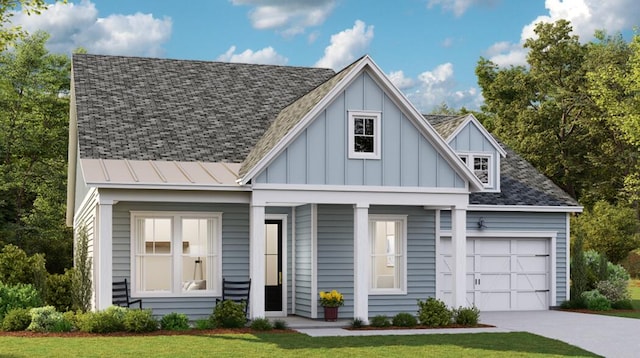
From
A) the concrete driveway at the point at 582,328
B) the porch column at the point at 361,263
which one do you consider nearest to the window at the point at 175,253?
the porch column at the point at 361,263

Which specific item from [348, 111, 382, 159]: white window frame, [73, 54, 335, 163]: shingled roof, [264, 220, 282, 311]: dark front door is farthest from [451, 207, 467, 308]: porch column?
[73, 54, 335, 163]: shingled roof

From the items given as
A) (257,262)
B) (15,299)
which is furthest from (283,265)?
(15,299)

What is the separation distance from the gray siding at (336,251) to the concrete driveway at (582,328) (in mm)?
3525

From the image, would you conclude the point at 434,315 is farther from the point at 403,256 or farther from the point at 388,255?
the point at 388,255

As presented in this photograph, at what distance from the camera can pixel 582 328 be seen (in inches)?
754

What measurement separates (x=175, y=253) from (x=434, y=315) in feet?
20.3

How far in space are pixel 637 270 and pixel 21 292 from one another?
120 feet

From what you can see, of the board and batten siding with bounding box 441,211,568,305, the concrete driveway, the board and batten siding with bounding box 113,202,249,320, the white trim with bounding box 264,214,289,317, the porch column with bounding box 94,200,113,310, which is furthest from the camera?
the board and batten siding with bounding box 441,211,568,305

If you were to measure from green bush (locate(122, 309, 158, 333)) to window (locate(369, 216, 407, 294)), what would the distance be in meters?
6.53

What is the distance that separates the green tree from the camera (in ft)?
129

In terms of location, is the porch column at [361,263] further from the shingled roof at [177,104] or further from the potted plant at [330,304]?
the shingled roof at [177,104]

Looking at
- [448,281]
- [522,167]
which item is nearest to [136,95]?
[448,281]

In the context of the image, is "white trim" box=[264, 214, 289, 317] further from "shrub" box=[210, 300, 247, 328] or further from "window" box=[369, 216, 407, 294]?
"shrub" box=[210, 300, 247, 328]

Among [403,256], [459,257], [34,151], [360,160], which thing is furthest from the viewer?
[34,151]
